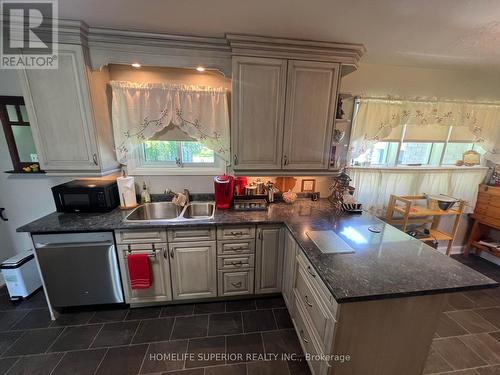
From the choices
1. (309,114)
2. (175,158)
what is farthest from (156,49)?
(309,114)

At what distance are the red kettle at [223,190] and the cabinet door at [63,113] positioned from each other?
45.3 inches

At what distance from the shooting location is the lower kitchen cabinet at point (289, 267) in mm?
1763

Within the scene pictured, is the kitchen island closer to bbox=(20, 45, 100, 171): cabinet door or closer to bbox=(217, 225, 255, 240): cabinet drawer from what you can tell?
bbox=(217, 225, 255, 240): cabinet drawer

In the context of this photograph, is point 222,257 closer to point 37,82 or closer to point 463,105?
point 37,82

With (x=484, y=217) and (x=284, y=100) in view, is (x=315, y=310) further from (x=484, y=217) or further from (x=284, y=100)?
(x=484, y=217)

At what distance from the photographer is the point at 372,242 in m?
1.55

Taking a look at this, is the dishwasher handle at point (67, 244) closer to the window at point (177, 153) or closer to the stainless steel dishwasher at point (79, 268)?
the stainless steel dishwasher at point (79, 268)

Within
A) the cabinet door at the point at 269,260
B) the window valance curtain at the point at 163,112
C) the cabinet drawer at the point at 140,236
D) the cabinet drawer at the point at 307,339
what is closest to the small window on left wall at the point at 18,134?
the window valance curtain at the point at 163,112

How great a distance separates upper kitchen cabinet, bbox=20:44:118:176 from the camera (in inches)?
66.0

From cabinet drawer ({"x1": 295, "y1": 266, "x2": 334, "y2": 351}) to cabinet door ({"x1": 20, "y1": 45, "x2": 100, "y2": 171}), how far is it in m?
2.12

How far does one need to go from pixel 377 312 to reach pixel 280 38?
7.06ft

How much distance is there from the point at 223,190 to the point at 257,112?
0.86 meters

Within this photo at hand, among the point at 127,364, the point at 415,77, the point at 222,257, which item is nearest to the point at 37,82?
the point at 222,257

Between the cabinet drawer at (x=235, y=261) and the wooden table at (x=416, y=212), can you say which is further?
the wooden table at (x=416, y=212)
